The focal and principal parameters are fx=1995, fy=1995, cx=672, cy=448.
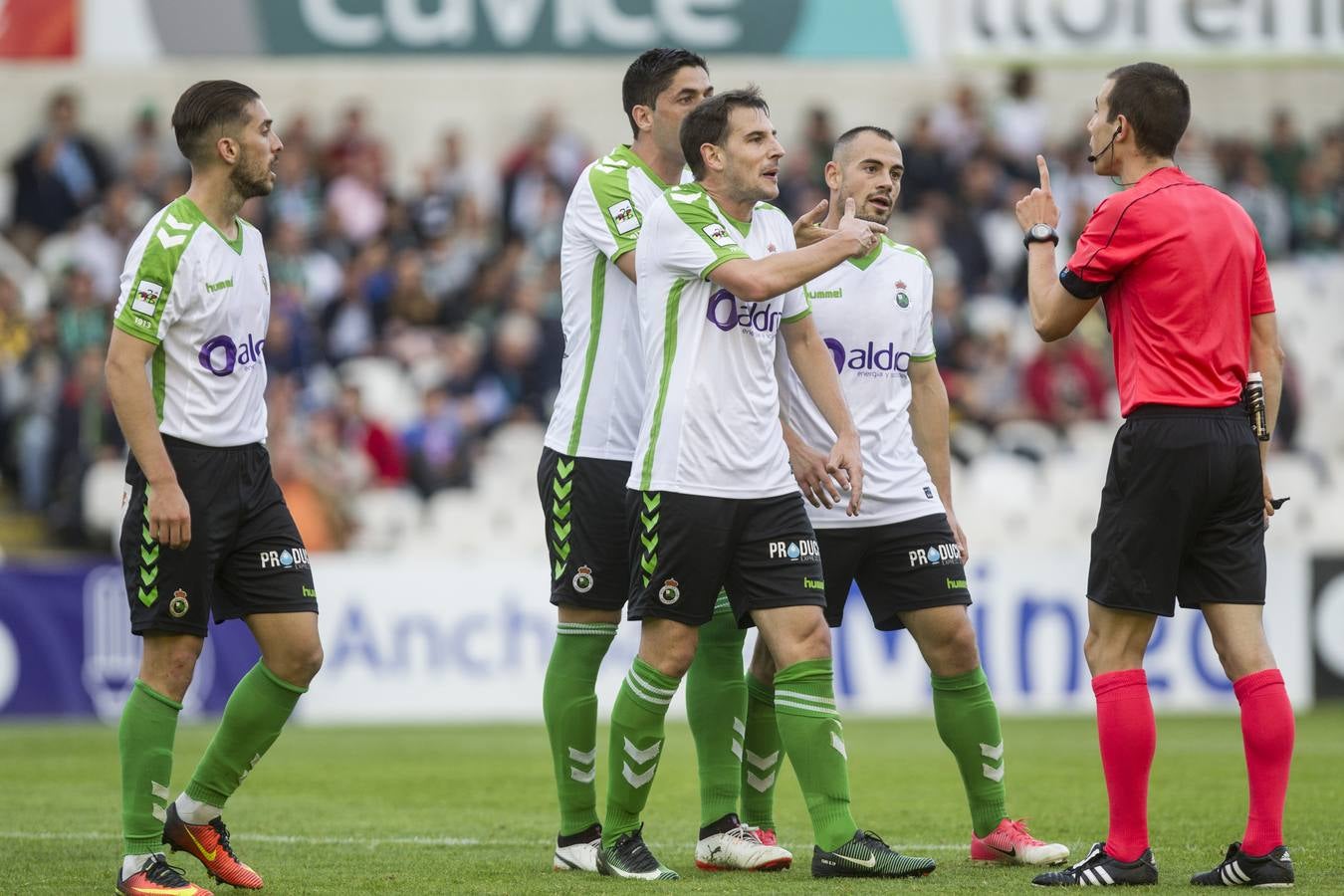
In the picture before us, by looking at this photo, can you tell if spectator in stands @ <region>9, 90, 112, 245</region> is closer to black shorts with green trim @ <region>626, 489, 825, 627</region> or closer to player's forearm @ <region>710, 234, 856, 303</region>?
black shorts with green trim @ <region>626, 489, 825, 627</region>

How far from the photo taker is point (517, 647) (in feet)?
46.8

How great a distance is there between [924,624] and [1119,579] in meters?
1.06

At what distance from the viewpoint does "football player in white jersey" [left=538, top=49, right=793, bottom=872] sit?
6.71 meters

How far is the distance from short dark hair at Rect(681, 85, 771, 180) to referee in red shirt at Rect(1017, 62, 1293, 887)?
97 centimetres

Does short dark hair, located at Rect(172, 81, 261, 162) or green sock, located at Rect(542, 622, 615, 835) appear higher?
short dark hair, located at Rect(172, 81, 261, 162)

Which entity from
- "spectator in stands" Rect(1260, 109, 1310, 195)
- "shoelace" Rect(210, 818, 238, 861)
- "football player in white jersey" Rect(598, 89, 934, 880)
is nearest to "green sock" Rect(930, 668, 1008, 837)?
"football player in white jersey" Rect(598, 89, 934, 880)

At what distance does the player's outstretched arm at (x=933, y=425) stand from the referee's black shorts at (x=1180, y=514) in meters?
1.22

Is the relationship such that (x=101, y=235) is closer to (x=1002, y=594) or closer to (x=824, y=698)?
(x=1002, y=594)

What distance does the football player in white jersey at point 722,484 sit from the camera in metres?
6.20

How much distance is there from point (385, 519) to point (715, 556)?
9923 millimetres

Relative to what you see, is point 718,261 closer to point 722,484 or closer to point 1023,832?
point 722,484

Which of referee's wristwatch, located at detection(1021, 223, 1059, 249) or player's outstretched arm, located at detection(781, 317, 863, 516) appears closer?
referee's wristwatch, located at detection(1021, 223, 1059, 249)

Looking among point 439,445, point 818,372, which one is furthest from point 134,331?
point 439,445

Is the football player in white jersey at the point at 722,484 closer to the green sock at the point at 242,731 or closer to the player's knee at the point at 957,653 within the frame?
the player's knee at the point at 957,653
